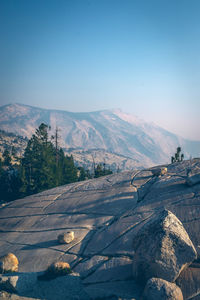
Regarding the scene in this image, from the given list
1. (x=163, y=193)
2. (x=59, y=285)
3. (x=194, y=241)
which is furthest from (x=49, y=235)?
(x=194, y=241)

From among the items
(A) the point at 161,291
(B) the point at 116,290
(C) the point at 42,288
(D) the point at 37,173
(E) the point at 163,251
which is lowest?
(C) the point at 42,288

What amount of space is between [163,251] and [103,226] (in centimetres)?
637

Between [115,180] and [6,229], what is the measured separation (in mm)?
10476

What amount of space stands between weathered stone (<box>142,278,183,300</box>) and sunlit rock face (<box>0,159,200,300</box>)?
0.55 metres

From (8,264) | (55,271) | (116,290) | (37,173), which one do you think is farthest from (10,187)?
(116,290)

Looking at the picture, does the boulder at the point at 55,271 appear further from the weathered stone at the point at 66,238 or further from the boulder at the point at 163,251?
the boulder at the point at 163,251

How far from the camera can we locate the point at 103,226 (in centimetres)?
1504

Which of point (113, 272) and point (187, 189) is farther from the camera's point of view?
point (187, 189)

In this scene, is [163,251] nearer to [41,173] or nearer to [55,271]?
[55,271]

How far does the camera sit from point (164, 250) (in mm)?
9258

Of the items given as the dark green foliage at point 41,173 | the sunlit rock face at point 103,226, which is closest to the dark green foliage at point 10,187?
the dark green foliage at point 41,173

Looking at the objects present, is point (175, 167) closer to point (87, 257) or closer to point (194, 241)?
point (194, 241)

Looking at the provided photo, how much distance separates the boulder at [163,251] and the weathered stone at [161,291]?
504 millimetres

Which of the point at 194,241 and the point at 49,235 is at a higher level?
the point at 194,241
